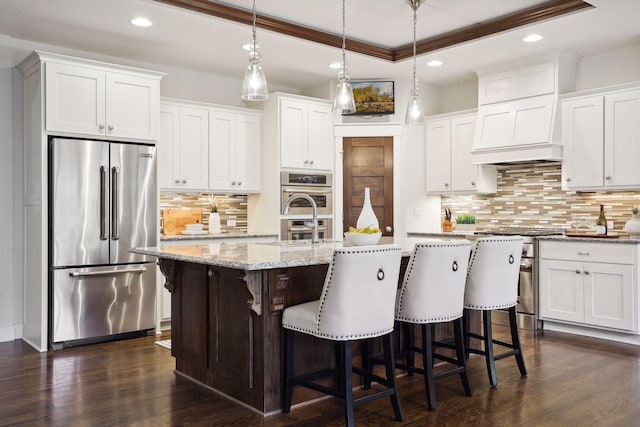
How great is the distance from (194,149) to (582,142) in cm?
378

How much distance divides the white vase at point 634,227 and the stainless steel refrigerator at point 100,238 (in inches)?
166

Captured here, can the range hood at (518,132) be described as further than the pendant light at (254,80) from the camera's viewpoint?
Yes

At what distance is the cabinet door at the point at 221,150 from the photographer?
19.4 ft

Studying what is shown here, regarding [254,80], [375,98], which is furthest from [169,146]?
[254,80]

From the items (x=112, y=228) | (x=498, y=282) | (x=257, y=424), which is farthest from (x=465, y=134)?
(x=257, y=424)

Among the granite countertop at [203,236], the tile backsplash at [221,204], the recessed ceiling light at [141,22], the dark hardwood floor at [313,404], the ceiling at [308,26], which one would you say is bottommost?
the dark hardwood floor at [313,404]

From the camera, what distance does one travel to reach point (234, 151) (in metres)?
6.07

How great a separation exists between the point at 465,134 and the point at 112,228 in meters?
3.85

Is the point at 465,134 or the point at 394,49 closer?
the point at 394,49

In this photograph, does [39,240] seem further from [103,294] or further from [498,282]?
[498,282]

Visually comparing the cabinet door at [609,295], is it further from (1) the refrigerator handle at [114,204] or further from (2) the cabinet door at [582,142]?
(1) the refrigerator handle at [114,204]

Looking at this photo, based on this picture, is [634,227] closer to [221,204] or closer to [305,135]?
[305,135]

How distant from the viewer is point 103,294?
15.9 ft

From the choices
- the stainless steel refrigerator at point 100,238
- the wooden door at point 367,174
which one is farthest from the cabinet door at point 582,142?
the stainless steel refrigerator at point 100,238
